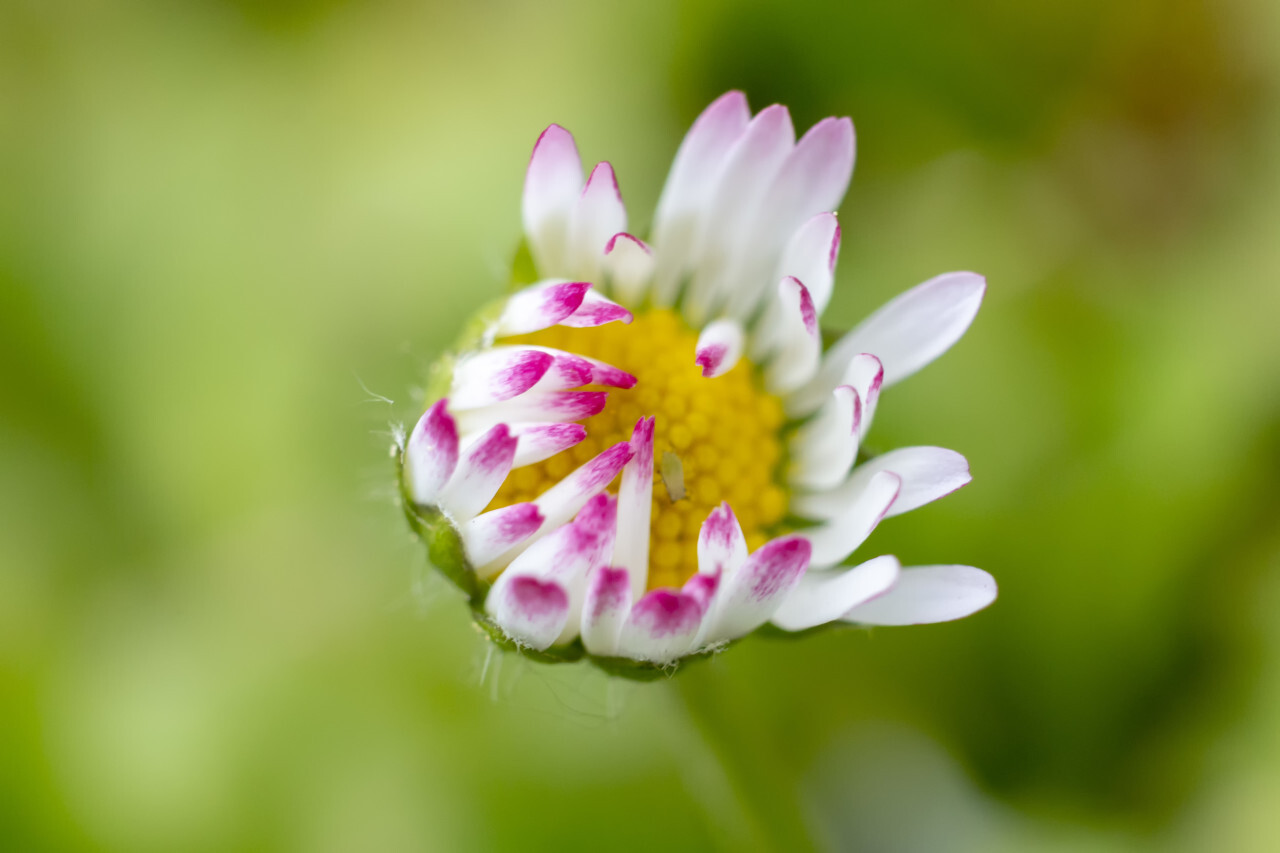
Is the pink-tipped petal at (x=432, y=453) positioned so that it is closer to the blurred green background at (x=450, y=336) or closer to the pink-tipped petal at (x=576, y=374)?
the pink-tipped petal at (x=576, y=374)

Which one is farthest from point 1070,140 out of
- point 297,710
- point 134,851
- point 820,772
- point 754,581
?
point 134,851

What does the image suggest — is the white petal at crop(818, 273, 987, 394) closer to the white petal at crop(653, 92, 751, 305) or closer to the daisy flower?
the daisy flower

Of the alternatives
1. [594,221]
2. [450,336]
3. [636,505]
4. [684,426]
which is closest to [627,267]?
[594,221]

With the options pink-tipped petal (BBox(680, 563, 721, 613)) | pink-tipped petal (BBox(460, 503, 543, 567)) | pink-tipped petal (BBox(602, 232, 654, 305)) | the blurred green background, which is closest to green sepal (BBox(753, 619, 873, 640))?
pink-tipped petal (BBox(680, 563, 721, 613))


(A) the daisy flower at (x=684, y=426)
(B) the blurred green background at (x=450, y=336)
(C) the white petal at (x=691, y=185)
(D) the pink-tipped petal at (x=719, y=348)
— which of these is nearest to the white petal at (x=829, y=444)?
(A) the daisy flower at (x=684, y=426)

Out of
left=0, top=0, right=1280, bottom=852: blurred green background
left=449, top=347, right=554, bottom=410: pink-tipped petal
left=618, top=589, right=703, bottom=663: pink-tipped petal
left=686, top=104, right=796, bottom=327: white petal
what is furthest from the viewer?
left=0, top=0, right=1280, bottom=852: blurred green background

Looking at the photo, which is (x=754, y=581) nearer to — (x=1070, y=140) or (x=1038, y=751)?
(x=1038, y=751)
